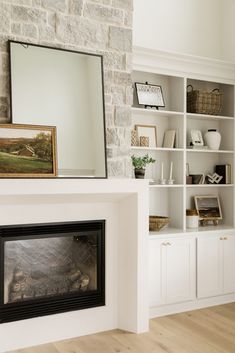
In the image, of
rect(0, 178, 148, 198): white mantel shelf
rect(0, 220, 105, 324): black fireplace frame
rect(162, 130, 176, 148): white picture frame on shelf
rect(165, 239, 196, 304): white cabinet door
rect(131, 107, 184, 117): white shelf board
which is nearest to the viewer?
rect(0, 178, 148, 198): white mantel shelf

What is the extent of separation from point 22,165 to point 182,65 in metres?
1.98

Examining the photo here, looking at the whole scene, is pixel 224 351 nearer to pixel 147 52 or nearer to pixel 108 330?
pixel 108 330

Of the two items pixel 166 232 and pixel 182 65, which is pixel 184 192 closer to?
pixel 166 232

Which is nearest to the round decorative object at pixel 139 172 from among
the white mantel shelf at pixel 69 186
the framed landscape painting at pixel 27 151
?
the white mantel shelf at pixel 69 186

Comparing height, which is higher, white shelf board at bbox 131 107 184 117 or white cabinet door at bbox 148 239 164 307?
white shelf board at bbox 131 107 184 117

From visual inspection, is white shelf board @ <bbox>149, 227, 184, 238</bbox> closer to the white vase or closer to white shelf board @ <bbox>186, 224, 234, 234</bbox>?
white shelf board @ <bbox>186, 224, 234, 234</bbox>

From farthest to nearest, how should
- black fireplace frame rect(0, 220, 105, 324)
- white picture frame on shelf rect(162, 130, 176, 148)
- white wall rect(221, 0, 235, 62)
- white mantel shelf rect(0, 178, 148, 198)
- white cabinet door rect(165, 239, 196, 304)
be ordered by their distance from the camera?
white wall rect(221, 0, 235, 62), white picture frame on shelf rect(162, 130, 176, 148), white cabinet door rect(165, 239, 196, 304), black fireplace frame rect(0, 220, 105, 324), white mantel shelf rect(0, 178, 148, 198)

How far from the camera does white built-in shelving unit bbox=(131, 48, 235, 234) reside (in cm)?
416

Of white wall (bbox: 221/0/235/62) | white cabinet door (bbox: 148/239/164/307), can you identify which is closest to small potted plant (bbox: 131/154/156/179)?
white cabinet door (bbox: 148/239/164/307)

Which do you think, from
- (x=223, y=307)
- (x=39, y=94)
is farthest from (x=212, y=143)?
(x=39, y=94)

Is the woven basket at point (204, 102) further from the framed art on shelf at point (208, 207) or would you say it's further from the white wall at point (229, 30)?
the framed art on shelf at point (208, 207)

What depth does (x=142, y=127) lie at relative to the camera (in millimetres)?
4312

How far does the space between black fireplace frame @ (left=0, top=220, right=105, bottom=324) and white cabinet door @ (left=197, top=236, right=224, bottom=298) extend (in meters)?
1.11

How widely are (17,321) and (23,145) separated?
132 cm
